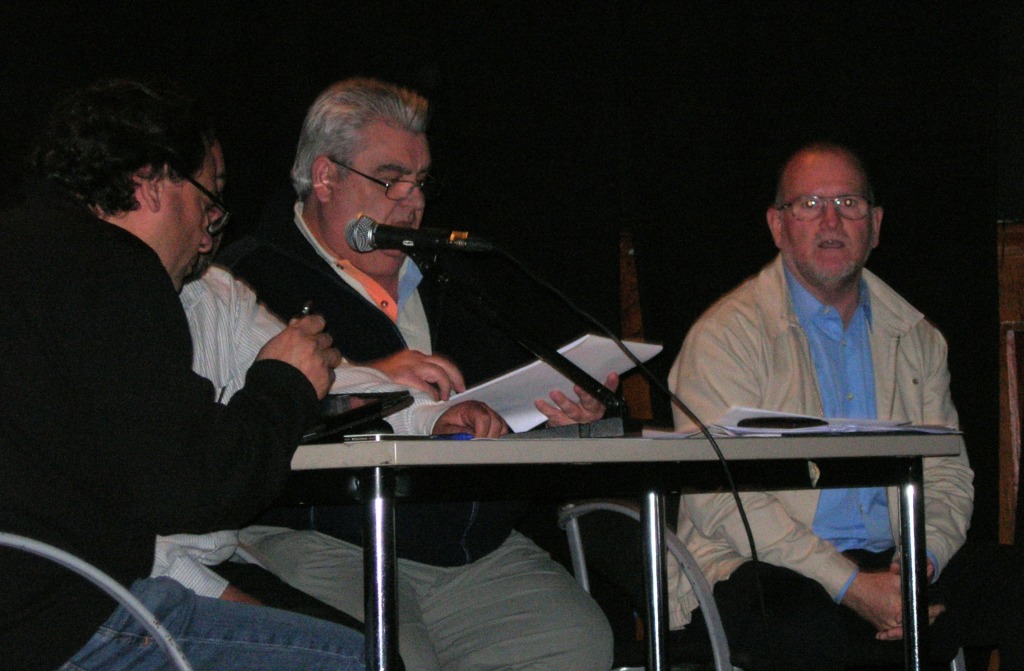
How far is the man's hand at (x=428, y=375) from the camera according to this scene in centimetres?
194

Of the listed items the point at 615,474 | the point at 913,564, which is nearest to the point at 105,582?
the point at 615,474

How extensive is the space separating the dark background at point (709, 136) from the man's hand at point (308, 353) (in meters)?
1.64

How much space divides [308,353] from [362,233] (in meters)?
0.27

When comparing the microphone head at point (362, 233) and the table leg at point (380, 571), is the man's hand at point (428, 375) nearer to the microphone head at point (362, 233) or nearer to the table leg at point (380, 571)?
the microphone head at point (362, 233)

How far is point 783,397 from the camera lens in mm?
2424

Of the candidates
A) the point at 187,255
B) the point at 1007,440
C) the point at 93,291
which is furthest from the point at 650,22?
the point at 93,291

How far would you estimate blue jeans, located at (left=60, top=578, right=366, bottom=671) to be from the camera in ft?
4.15

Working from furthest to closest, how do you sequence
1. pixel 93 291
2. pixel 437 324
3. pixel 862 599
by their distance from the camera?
pixel 437 324 < pixel 862 599 < pixel 93 291

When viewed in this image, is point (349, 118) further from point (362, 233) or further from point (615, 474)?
point (615, 474)

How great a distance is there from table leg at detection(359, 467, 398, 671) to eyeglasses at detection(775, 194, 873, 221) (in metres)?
1.58

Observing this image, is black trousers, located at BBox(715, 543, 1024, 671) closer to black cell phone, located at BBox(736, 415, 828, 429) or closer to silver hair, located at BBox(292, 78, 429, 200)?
black cell phone, located at BBox(736, 415, 828, 429)

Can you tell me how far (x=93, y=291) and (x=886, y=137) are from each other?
2729 millimetres

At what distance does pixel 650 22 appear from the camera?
3268 mm

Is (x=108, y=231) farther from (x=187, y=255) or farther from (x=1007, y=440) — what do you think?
(x=1007, y=440)
